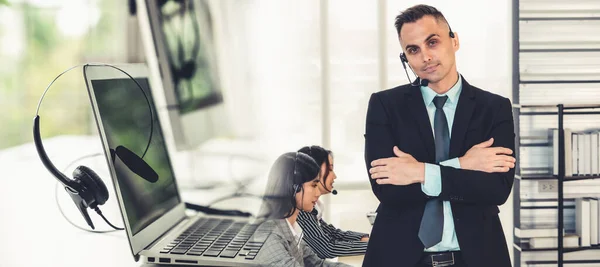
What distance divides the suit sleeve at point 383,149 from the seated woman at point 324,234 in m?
0.47

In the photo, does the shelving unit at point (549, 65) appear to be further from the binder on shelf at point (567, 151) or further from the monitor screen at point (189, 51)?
the monitor screen at point (189, 51)

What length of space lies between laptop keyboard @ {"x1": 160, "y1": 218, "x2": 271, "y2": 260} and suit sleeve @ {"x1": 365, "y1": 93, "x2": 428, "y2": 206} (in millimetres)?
343

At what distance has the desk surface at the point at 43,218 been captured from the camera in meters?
1.94

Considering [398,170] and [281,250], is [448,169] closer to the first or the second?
[398,170]

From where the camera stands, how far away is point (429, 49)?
1.68m

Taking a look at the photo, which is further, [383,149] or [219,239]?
[383,149]

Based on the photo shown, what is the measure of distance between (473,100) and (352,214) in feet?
6.47

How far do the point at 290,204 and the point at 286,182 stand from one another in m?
0.12

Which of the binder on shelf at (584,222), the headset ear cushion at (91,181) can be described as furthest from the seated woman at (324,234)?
the binder on shelf at (584,222)

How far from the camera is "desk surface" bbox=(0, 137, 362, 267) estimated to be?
76.2 inches

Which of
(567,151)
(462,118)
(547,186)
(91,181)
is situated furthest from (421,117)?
(547,186)

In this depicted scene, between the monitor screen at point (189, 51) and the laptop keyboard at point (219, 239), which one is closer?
the laptop keyboard at point (219, 239)

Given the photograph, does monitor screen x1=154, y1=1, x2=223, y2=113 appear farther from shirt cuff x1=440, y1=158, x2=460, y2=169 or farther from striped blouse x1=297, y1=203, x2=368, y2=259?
shirt cuff x1=440, y1=158, x2=460, y2=169

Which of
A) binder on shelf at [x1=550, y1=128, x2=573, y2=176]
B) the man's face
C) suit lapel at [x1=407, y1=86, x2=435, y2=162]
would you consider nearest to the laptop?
suit lapel at [x1=407, y1=86, x2=435, y2=162]
